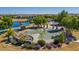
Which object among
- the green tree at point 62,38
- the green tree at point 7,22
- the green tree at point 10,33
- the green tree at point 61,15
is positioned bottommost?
the green tree at point 62,38

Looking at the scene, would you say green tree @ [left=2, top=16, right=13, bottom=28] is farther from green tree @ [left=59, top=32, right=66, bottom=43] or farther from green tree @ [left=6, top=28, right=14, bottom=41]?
green tree @ [left=59, top=32, right=66, bottom=43]

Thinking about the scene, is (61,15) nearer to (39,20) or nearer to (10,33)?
(39,20)

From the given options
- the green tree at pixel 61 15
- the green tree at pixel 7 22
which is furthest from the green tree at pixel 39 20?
the green tree at pixel 7 22

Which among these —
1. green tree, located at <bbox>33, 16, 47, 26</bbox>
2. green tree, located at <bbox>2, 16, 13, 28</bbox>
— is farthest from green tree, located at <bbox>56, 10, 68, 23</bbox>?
green tree, located at <bbox>2, 16, 13, 28</bbox>

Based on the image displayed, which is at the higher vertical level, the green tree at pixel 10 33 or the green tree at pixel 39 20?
the green tree at pixel 39 20

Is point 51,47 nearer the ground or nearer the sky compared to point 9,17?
nearer the ground

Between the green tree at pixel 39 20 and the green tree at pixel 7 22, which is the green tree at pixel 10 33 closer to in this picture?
the green tree at pixel 7 22

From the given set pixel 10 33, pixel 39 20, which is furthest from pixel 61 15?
pixel 10 33

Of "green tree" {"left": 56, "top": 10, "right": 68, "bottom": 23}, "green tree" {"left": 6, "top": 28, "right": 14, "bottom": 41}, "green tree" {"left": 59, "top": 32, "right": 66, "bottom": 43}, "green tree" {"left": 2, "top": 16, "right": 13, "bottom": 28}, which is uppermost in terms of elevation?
"green tree" {"left": 56, "top": 10, "right": 68, "bottom": 23}
